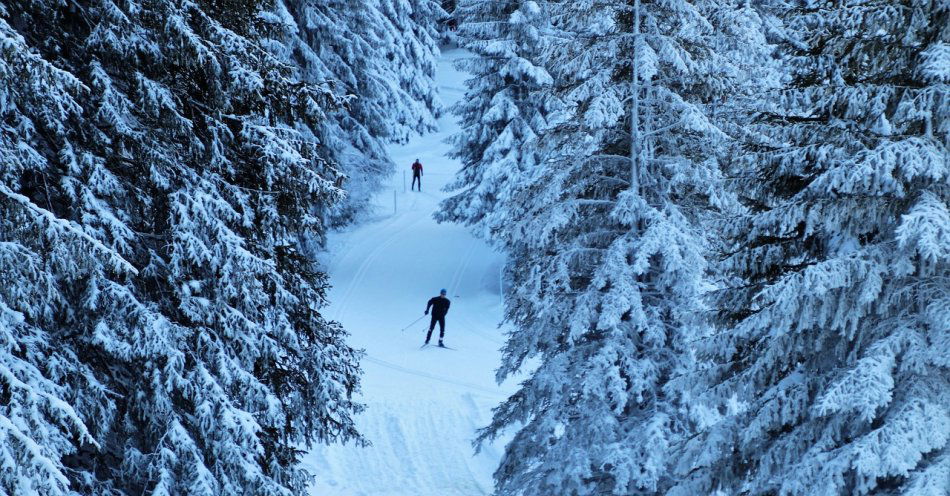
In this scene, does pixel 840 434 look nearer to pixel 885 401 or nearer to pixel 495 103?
pixel 885 401

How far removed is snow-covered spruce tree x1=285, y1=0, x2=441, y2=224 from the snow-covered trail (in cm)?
254

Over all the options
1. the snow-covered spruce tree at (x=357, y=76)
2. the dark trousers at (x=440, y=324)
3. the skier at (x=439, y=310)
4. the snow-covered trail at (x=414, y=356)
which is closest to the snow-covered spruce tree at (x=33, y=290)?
the snow-covered trail at (x=414, y=356)

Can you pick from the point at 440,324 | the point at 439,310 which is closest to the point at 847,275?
the point at 439,310

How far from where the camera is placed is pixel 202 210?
7.58 m

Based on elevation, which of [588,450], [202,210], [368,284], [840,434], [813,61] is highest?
[813,61]

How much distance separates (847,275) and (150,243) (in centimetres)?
630

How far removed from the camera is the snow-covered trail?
1485cm

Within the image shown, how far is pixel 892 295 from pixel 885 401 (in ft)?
3.39

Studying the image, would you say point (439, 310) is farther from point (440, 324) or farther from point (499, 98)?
point (499, 98)

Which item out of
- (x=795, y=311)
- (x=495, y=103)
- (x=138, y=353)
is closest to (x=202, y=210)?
(x=138, y=353)

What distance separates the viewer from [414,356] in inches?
786

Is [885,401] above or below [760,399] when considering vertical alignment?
above

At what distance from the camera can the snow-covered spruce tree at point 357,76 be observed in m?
23.5

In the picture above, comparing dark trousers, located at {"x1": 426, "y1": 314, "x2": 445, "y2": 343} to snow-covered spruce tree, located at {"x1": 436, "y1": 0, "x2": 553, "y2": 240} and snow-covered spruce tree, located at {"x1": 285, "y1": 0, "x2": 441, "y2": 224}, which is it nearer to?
snow-covered spruce tree, located at {"x1": 436, "y1": 0, "x2": 553, "y2": 240}
